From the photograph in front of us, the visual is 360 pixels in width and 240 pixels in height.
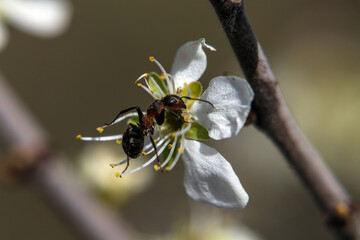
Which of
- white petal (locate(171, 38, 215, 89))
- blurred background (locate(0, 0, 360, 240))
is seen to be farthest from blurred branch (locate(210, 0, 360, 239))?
blurred background (locate(0, 0, 360, 240))

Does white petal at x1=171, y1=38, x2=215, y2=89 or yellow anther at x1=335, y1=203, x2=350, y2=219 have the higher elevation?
white petal at x1=171, y1=38, x2=215, y2=89

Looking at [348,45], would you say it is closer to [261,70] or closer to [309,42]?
[309,42]

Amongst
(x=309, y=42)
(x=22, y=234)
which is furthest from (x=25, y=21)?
(x=22, y=234)

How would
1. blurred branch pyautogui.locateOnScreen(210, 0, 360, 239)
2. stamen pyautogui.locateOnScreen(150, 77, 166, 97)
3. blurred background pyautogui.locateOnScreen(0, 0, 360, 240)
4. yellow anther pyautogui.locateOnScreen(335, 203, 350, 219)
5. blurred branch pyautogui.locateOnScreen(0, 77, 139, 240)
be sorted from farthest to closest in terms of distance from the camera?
blurred background pyautogui.locateOnScreen(0, 0, 360, 240)
blurred branch pyautogui.locateOnScreen(0, 77, 139, 240)
yellow anther pyautogui.locateOnScreen(335, 203, 350, 219)
stamen pyautogui.locateOnScreen(150, 77, 166, 97)
blurred branch pyautogui.locateOnScreen(210, 0, 360, 239)

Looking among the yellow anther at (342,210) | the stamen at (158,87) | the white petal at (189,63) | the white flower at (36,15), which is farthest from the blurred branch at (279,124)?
the white flower at (36,15)

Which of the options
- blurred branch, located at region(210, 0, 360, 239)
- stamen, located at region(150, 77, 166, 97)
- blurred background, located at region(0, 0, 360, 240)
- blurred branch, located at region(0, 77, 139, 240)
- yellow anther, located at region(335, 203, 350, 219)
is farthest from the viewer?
blurred background, located at region(0, 0, 360, 240)

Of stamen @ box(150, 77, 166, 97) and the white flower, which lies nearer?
stamen @ box(150, 77, 166, 97)

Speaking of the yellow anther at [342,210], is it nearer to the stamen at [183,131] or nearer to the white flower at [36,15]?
the stamen at [183,131]

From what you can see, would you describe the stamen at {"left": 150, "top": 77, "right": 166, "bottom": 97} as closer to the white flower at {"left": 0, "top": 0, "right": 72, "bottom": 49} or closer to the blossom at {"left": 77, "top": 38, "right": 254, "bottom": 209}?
the blossom at {"left": 77, "top": 38, "right": 254, "bottom": 209}

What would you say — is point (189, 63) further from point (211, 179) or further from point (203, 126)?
point (211, 179)
